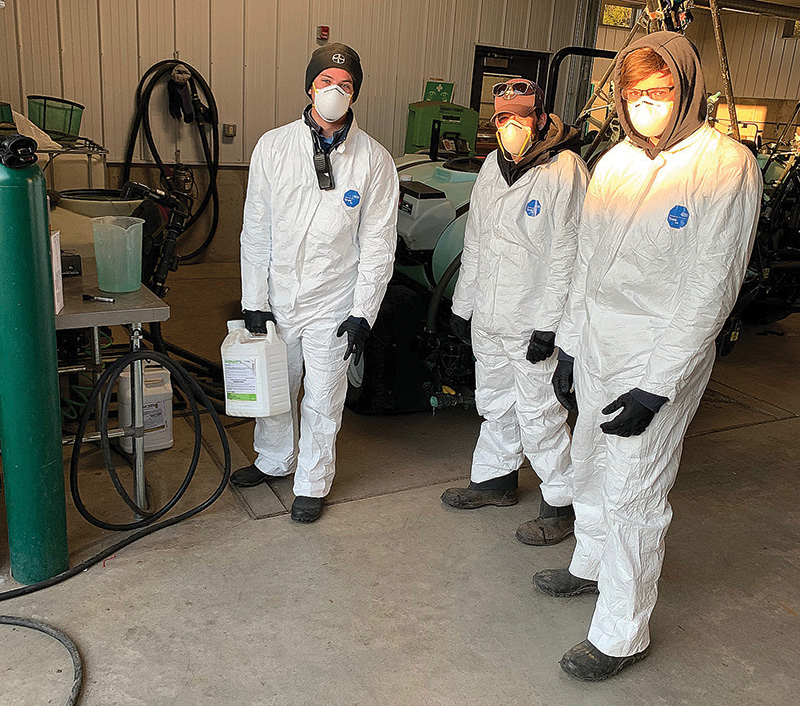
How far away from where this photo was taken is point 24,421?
2.10 meters

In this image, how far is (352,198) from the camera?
8.09ft

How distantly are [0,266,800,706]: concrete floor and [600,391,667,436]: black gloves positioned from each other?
711 millimetres

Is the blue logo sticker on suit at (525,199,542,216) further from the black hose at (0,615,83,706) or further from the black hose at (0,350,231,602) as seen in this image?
the black hose at (0,615,83,706)

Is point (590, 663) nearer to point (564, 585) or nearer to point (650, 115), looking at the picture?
point (564, 585)

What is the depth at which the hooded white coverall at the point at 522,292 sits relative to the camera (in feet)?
8.00

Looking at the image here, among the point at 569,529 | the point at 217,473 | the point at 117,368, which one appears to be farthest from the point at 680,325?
the point at 217,473

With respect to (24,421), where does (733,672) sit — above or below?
below

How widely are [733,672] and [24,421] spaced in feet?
6.81

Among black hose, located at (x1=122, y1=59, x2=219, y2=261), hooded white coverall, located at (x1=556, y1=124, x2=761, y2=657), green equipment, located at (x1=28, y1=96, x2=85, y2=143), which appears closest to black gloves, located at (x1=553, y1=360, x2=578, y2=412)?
hooded white coverall, located at (x1=556, y1=124, x2=761, y2=657)

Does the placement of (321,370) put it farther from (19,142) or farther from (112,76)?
(112,76)

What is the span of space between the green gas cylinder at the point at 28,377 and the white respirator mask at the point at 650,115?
60.1 inches

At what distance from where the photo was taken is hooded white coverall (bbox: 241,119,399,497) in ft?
8.06

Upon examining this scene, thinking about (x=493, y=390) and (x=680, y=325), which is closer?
(x=680, y=325)

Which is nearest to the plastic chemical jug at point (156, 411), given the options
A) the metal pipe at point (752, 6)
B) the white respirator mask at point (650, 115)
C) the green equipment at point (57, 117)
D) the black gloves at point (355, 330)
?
the black gloves at point (355, 330)
